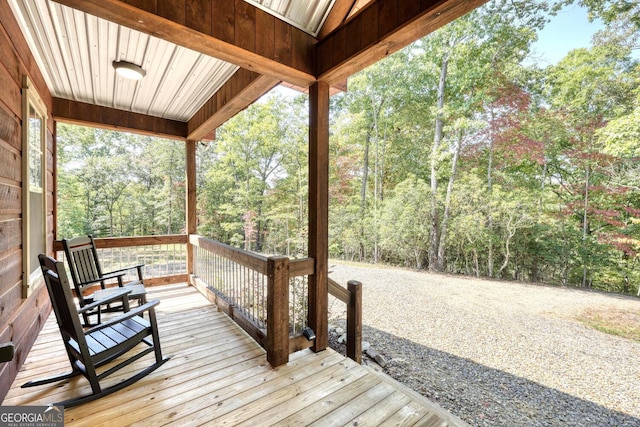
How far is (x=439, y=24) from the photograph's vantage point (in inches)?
57.7

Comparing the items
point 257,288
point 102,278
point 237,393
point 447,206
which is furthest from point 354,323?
point 447,206

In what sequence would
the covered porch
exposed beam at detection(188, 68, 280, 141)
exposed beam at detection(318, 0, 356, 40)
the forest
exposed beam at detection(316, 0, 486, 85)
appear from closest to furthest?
1. exposed beam at detection(316, 0, 486, 85)
2. the covered porch
3. exposed beam at detection(318, 0, 356, 40)
4. exposed beam at detection(188, 68, 280, 141)
5. the forest

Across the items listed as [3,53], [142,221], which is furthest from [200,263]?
[142,221]

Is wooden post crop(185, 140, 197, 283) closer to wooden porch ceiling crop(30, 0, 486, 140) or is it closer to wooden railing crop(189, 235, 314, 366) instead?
wooden railing crop(189, 235, 314, 366)

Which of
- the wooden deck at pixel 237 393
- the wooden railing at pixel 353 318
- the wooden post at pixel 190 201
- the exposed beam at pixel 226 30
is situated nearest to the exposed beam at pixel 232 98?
the exposed beam at pixel 226 30

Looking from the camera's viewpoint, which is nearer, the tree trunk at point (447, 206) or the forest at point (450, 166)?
the forest at point (450, 166)

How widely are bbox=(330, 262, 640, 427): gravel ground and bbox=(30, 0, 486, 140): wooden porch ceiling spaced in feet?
11.0

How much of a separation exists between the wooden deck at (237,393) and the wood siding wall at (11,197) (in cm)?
26

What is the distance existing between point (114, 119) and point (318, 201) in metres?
3.39

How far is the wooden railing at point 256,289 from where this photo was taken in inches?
83.1

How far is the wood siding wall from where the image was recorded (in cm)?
169

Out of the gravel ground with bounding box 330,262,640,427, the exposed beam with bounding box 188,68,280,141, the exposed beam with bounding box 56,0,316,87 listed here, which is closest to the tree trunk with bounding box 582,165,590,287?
the gravel ground with bounding box 330,262,640,427

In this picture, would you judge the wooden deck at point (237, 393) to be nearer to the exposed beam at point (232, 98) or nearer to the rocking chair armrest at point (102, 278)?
the rocking chair armrest at point (102, 278)

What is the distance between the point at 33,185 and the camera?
248 cm
